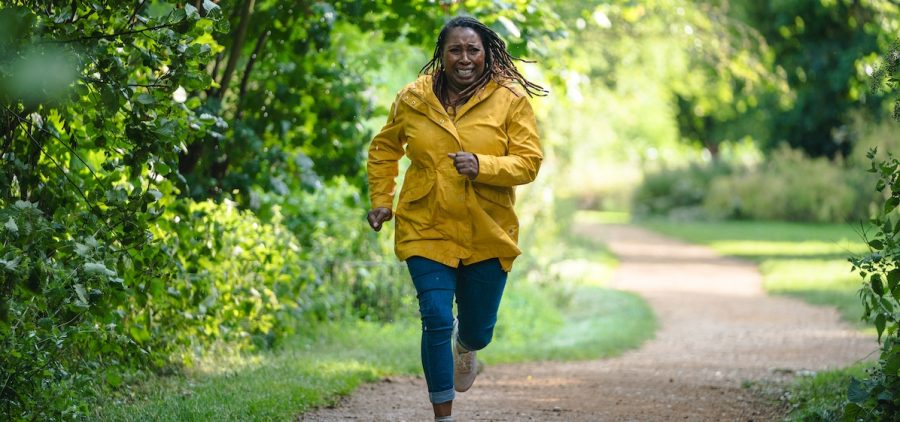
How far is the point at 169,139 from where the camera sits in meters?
4.96

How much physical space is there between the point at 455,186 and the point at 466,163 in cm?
26

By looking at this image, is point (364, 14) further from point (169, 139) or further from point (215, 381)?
point (169, 139)

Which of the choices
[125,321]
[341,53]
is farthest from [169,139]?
[341,53]

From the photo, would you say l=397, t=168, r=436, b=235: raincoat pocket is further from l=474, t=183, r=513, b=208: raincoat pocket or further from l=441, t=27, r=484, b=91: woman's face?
l=441, t=27, r=484, b=91: woman's face

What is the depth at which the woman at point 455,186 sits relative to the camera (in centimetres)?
525

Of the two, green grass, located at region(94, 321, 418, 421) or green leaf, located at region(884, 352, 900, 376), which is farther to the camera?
green grass, located at region(94, 321, 418, 421)

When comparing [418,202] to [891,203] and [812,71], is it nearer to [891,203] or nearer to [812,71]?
[891,203]

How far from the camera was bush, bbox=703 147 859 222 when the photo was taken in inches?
1168

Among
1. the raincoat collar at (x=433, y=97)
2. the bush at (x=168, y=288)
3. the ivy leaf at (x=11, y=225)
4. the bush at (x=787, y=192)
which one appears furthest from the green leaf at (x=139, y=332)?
the bush at (x=787, y=192)

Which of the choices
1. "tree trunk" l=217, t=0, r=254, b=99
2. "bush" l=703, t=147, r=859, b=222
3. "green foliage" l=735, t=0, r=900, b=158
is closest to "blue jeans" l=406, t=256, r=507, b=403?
"tree trunk" l=217, t=0, r=254, b=99

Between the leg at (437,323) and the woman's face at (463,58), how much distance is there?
2.93 feet

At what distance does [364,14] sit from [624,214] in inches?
1361

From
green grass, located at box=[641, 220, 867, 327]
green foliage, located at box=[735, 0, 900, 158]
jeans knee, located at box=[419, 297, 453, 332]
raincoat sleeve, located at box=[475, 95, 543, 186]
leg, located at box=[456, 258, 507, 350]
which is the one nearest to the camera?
raincoat sleeve, located at box=[475, 95, 543, 186]

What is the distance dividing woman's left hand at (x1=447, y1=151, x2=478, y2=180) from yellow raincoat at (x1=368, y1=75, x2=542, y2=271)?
0.42 ft
